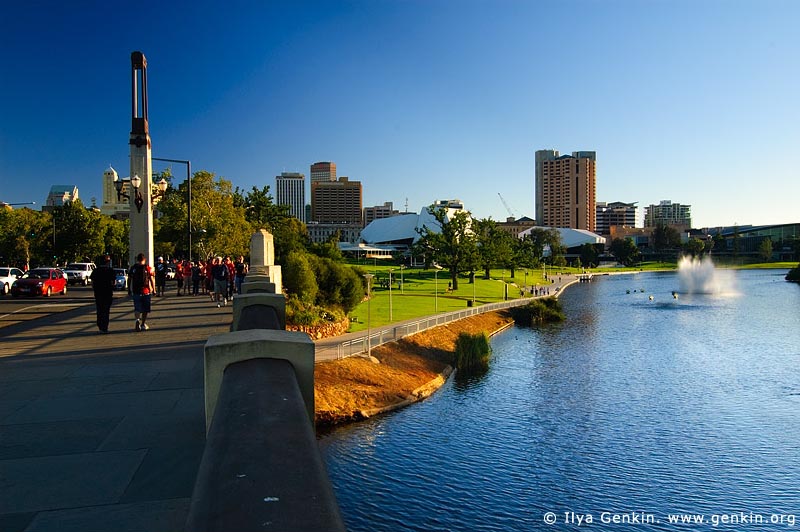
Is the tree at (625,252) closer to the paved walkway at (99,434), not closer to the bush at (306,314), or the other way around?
the bush at (306,314)

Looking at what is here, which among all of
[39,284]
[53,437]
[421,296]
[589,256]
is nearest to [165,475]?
[53,437]

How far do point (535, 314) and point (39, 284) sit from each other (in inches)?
1459

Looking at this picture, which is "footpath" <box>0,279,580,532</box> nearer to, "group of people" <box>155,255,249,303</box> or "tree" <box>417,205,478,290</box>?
"group of people" <box>155,255,249,303</box>

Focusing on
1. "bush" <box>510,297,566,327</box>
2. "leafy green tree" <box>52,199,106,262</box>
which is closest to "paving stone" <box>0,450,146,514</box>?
"bush" <box>510,297,566,327</box>

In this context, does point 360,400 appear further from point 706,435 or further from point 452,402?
point 706,435

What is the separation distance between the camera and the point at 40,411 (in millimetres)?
6785

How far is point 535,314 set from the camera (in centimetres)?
5394

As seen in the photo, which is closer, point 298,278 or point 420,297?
point 298,278

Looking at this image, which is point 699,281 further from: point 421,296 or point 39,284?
point 39,284

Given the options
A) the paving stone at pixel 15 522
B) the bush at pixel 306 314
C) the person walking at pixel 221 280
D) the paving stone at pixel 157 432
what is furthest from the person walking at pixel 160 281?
the paving stone at pixel 15 522

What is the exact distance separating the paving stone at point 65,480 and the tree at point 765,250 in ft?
639

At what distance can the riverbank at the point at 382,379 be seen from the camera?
21.9 meters

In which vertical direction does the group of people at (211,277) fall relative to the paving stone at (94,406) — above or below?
above

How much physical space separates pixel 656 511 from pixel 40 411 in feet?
45.2
